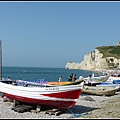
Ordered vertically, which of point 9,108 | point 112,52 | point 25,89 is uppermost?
point 112,52

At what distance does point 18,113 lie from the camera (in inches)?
717

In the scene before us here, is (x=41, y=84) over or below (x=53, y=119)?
over

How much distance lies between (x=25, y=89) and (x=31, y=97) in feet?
2.88

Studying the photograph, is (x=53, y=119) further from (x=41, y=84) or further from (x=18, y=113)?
(x=41, y=84)

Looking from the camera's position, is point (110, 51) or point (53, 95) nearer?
point (53, 95)

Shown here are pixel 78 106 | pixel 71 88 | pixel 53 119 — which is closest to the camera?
pixel 53 119

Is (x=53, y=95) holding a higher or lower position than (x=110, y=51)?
lower

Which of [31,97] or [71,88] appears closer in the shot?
[71,88]

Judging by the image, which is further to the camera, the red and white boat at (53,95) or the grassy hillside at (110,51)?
the grassy hillside at (110,51)

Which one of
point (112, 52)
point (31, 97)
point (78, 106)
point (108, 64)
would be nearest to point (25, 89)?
point (31, 97)

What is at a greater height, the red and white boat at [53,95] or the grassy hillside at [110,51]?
the grassy hillside at [110,51]

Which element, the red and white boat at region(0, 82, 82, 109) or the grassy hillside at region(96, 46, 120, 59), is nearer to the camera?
the red and white boat at region(0, 82, 82, 109)

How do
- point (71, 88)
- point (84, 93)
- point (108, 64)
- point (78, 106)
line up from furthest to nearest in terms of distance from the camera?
point (108, 64), point (84, 93), point (78, 106), point (71, 88)

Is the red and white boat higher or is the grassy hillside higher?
the grassy hillside
